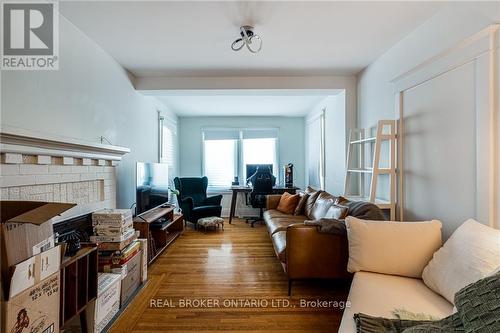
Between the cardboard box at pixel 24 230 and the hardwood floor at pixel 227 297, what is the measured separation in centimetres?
95

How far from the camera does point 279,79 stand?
369cm

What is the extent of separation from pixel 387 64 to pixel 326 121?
6.15 feet

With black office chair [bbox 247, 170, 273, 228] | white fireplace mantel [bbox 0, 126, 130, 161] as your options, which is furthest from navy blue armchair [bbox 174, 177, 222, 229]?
white fireplace mantel [bbox 0, 126, 130, 161]

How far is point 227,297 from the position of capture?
233cm

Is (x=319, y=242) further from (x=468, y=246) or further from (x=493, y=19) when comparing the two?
(x=493, y=19)

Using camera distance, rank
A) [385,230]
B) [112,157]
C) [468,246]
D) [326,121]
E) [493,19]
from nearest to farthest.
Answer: [468,246]
[493,19]
[385,230]
[112,157]
[326,121]

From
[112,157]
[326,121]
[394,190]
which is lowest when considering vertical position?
[394,190]

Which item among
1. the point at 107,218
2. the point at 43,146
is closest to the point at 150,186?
the point at 107,218

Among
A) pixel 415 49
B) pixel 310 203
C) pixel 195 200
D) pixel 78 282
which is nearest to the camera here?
pixel 78 282

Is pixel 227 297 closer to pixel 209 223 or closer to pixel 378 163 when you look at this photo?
pixel 378 163

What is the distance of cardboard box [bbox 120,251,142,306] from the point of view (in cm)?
222

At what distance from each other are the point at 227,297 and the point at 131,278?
0.89 m

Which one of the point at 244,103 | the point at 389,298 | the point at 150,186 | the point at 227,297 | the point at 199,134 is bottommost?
the point at 227,297

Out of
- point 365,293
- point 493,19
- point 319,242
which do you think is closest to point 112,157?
point 319,242
